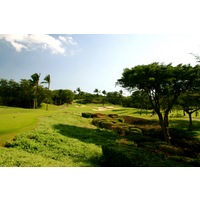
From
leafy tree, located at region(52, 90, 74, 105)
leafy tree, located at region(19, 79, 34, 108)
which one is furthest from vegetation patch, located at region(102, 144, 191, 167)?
leafy tree, located at region(52, 90, 74, 105)

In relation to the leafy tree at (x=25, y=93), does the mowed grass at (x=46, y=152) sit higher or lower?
lower

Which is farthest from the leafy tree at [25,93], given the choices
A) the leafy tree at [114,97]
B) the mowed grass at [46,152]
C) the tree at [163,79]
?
the mowed grass at [46,152]

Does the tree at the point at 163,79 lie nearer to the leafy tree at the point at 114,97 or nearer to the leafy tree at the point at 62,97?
the leafy tree at the point at 114,97

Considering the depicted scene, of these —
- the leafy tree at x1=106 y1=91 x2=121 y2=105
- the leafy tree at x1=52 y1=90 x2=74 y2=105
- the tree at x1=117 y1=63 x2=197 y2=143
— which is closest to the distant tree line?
the leafy tree at x1=52 y1=90 x2=74 y2=105

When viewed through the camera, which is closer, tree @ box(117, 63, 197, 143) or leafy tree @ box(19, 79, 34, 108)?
tree @ box(117, 63, 197, 143)

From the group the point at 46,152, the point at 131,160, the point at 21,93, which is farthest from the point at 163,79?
the point at 21,93

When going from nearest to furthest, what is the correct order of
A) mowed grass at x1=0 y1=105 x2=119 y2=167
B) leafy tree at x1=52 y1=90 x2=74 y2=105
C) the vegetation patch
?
the vegetation patch < mowed grass at x1=0 y1=105 x2=119 y2=167 < leafy tree at x1=52 y1=90 x2=74 y2=105

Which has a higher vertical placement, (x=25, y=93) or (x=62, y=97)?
(x=25, y=93)

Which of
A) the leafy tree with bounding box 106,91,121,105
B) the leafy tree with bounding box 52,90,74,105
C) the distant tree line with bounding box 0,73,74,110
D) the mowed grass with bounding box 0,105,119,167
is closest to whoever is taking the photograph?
the mowed grass with bounding box 0,105,119,167

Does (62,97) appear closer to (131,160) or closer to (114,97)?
(114,97)

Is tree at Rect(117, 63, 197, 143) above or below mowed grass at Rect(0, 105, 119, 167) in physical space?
above

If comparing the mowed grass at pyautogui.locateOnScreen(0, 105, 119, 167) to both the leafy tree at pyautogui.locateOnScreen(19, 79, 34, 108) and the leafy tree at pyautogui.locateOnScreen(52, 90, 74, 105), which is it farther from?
the leafy tree at pyautogui.locateOnScreen(52, 90, 74, 105)
